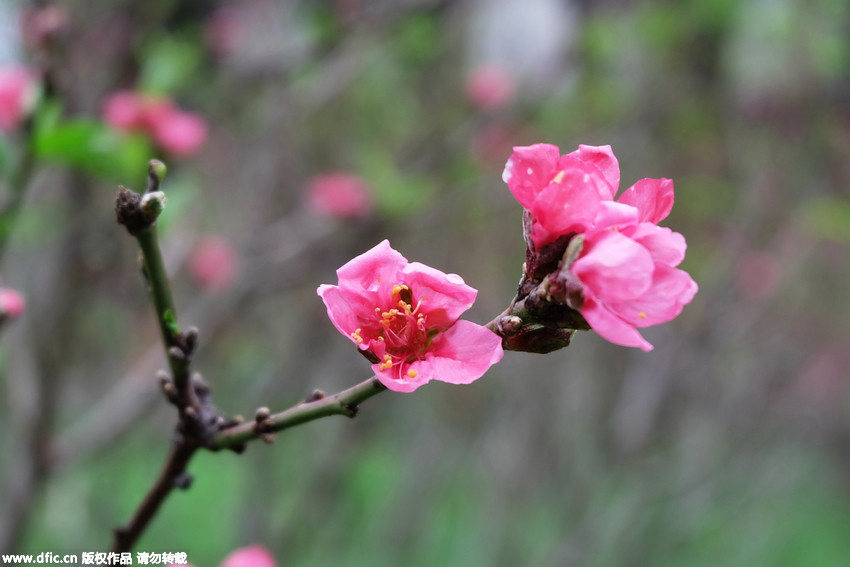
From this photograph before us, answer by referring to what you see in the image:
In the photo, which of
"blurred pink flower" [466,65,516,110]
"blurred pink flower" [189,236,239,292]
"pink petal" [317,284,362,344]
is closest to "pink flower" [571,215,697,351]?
"pink petal" [317,284,362,344]

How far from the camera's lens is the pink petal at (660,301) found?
59 centimetres

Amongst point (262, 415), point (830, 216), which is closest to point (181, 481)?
point (262, 415)

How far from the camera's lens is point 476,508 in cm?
591

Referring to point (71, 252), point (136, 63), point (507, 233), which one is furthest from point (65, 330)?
point (507, 233)

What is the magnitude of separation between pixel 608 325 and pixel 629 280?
0.04 metres

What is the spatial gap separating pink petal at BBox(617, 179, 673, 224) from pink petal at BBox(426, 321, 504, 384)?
0.19 metres

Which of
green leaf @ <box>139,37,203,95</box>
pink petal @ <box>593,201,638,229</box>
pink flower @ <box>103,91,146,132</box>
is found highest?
green leaf @ <box>139,37,203,95</box>

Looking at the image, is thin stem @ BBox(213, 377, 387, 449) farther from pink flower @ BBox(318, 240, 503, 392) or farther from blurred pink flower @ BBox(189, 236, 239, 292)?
blurred pink flower @ BBox(189, 236, 239, 292)

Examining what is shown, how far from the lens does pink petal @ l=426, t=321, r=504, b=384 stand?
596 millimetres

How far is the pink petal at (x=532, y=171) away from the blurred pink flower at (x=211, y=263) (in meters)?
2.41

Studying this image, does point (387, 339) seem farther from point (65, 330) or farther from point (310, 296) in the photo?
point (310, 296)

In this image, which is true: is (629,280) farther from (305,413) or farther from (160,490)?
(160,490)

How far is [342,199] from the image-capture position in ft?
9.07

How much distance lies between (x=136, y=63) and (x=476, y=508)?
4663mm
